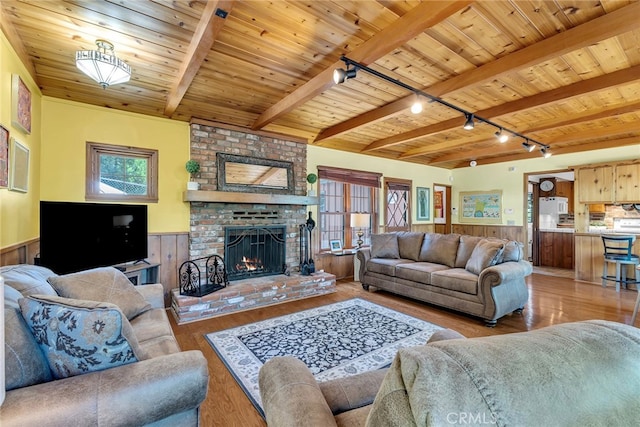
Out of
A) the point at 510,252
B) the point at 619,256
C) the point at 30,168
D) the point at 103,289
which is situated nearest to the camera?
the point at 103,289

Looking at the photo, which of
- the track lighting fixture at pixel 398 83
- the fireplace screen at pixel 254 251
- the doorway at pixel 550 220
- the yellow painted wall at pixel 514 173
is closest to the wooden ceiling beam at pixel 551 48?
the track lighting fixture at pixel 398 83

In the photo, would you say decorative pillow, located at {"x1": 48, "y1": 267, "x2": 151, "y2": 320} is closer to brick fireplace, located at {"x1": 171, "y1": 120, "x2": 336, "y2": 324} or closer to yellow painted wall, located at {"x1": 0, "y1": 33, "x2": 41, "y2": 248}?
yellow painted wall, located at {"x1": 0, "y1": 33, "x2": 41, "y2": 248}

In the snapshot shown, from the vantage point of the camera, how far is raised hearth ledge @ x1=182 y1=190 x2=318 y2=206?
3.75m

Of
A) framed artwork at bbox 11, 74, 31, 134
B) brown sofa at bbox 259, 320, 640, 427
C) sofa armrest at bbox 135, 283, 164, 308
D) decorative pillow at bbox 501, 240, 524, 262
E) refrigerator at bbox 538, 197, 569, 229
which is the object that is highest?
framed artwork at bbox 11, 74, 31, 134

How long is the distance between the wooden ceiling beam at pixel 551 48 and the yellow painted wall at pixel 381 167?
7.40 feet

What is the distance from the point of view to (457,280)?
3.52 metres

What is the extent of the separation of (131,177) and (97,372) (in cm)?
307

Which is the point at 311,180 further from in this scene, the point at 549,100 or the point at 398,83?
the point at 549,100

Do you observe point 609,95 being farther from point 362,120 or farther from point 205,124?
point 205,124

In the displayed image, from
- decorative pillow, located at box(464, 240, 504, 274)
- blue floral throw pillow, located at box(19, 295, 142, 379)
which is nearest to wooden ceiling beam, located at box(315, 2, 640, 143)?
decorative pillow, located at box(464, 240, 504, 274)

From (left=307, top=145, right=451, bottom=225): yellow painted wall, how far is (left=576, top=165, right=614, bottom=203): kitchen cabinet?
270 centimetres

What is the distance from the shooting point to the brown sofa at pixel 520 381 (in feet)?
1.54

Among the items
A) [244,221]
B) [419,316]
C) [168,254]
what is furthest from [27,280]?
[419,316]

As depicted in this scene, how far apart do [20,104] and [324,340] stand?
335 centimetres
